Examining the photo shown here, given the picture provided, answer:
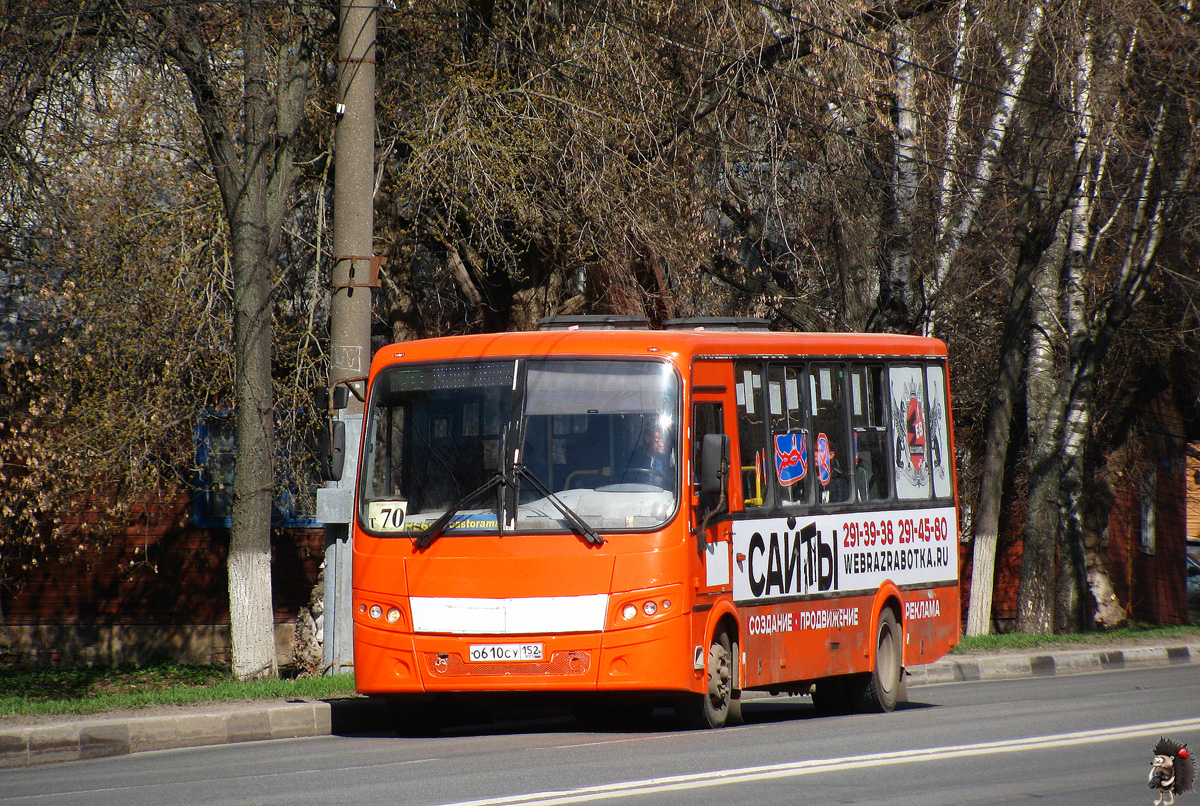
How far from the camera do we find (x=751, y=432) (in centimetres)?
1134

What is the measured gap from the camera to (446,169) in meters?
15.8

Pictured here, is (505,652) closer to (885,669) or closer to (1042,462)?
(885,669)

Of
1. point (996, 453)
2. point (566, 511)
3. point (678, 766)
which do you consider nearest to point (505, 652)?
point (566, 511)

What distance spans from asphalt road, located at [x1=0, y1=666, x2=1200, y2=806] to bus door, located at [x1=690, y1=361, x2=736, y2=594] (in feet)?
3.68

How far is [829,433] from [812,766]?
14.7ft

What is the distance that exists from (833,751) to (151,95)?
35.4ft

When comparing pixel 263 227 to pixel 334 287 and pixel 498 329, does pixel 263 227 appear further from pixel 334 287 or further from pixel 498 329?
pixel 498 329

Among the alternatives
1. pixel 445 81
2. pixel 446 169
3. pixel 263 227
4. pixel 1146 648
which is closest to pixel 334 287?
pixel 263 227

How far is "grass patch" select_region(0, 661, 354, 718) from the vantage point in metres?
11.5

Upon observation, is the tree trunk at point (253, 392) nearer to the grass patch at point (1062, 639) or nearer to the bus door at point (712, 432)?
the bus door at point (712, 432)

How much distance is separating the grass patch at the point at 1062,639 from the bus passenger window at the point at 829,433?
642 cm

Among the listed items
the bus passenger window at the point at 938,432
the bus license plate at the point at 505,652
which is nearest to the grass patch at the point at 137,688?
the bus license plate at the point at 505,652

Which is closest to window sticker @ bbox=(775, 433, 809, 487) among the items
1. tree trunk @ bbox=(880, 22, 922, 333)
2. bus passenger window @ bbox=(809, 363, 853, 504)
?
bus passenger window @ bbox=(809, 363, 853, 504)

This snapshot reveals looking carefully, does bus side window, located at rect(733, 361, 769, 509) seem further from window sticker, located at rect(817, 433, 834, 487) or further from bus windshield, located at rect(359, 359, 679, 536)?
bus windshield, located at rect(359, 359, 679, 536)
